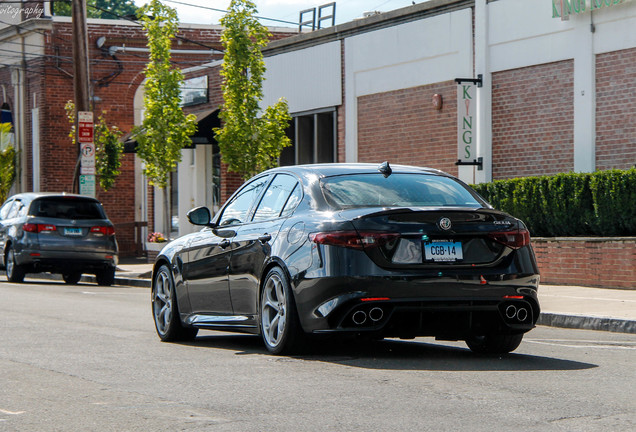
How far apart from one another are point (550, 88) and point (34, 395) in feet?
46.3

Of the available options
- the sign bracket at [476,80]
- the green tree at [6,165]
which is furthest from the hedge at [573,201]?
the green tree at [6,165]

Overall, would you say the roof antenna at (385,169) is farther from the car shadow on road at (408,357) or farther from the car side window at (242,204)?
the car shadow on road at (408,357)

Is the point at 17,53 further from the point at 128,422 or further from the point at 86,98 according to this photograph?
the point at 128,422

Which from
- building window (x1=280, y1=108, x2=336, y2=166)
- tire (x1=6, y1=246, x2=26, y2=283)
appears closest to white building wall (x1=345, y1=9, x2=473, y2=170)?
building window (x1=280, y1=108, x2=336, y2=166)

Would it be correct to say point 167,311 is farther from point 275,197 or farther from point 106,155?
point 106,155

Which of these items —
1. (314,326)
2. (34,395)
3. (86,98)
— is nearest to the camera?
(34,395)

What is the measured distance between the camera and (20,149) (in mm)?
39500

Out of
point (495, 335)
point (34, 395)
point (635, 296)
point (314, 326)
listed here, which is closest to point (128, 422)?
point (34, 395)

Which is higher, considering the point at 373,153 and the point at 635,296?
the point at 373,153

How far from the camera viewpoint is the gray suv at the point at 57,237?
2105cm

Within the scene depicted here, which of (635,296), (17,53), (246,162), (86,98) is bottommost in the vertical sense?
(635,296)

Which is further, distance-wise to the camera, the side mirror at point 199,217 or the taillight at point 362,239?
the side mirror at point 199,217

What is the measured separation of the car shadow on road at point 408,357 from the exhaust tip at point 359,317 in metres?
0.32

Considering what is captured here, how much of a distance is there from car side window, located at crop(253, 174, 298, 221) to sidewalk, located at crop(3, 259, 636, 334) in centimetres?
428
